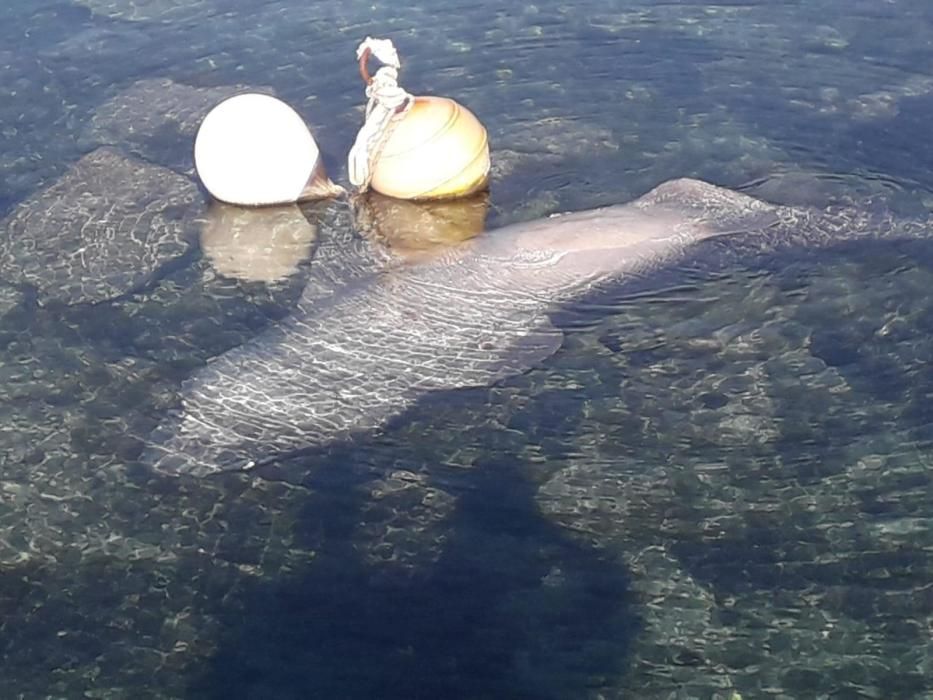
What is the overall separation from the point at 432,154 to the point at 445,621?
13.5 ft

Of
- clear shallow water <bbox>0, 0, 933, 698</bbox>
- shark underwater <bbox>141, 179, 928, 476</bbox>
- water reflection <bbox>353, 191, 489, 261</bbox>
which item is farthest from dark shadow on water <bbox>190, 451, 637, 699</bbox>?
water reflection <bbox>353, 191, 489, 261</bbox>

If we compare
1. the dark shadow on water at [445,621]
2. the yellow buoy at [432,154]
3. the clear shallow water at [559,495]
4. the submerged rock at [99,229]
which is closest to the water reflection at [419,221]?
the yellow buoy at [432,154]

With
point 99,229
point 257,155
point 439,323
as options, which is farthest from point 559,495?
point 99,229

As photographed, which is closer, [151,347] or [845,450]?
[845,450]

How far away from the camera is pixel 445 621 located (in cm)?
554

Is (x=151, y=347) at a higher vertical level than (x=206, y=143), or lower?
lower

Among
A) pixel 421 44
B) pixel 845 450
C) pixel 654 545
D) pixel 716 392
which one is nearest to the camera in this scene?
pixel 654 545

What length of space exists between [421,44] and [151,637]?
7323 millimetres

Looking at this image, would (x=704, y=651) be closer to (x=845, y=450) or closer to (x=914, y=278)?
(x=845, y=450)

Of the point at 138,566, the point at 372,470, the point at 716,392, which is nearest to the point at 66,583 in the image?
the point at 138,566

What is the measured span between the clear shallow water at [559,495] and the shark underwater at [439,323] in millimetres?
178

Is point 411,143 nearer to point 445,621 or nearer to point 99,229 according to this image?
point 99,229

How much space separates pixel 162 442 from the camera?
6695mm

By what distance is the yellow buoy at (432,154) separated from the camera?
28.3ft
